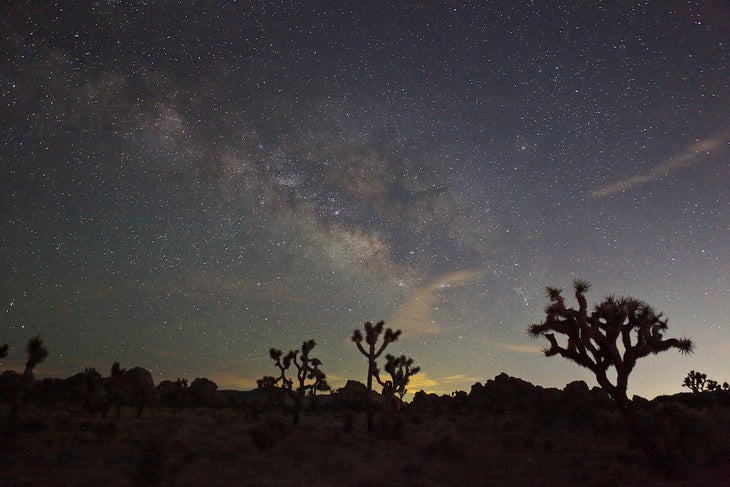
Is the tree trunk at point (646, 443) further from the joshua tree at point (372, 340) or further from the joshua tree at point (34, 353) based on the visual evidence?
the joshua tree at point (34, 353)

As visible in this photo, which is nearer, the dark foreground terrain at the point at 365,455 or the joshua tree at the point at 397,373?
the dark foreground terrain at the point at 365,455

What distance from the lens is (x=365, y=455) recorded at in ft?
63.3

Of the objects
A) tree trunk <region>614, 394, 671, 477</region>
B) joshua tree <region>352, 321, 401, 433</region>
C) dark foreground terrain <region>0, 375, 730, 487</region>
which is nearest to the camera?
dark foreground terrain <region>0, 375, 730, 487</region>

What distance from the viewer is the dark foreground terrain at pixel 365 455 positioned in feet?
44.5

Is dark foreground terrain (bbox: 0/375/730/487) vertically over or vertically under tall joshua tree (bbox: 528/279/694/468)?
under

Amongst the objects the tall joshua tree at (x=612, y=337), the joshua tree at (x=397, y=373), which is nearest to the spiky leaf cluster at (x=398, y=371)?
the joshua tree at (x=397, y=373)

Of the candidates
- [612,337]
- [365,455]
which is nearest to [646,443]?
[612,337]

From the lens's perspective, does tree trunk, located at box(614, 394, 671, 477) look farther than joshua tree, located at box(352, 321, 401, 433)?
No

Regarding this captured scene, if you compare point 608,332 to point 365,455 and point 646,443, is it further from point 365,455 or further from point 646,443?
point 365,455

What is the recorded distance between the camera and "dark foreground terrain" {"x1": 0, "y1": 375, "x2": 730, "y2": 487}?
13570 mm

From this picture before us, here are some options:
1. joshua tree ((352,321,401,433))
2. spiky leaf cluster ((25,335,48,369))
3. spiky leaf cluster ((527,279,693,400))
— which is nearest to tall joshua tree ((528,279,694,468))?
spiky leaf cluster ((527,279,693,400))

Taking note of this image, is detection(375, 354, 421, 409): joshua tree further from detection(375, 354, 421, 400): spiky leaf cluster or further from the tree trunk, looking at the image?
the tree trunk

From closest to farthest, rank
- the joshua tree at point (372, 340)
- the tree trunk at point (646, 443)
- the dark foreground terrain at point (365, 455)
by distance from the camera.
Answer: the dark foreground terrain at point (365, 455), the tree trunk at point (646, 443), the joshua tree at point (372, 340)

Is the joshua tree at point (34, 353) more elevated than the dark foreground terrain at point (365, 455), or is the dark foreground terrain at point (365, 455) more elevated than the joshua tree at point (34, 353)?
the joshua tree at point (34, 353)
